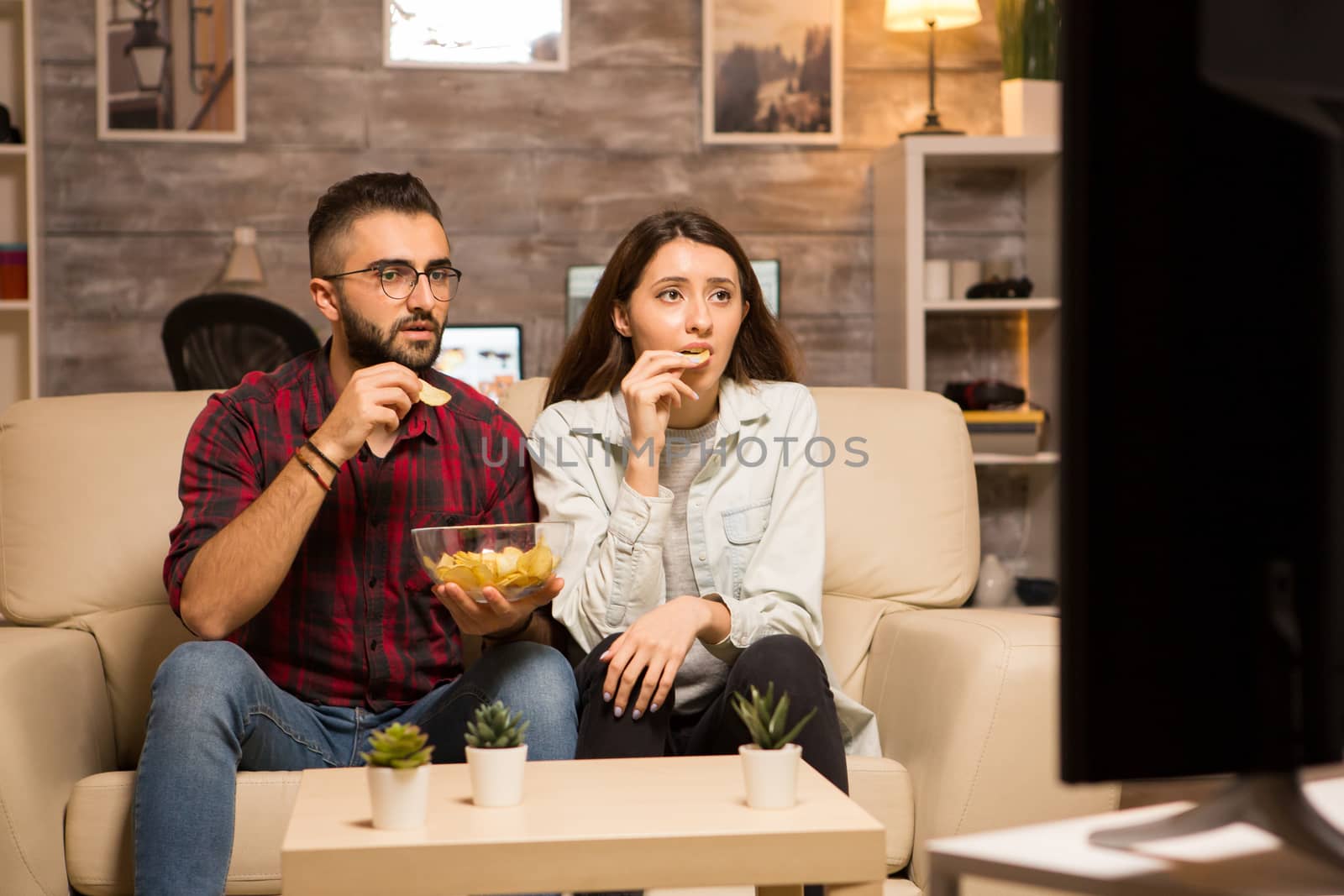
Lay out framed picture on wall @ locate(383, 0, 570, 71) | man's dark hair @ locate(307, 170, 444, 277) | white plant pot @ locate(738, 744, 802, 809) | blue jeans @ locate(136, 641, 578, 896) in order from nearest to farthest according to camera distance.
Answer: white plant pot @ locate(738, 744, 802, 809)
blue jeans @ locate(136, 641, 578, 896)
man's dark hair @ locate(307, 170, 444, 277)
framed picture on wall @ locate(383, 0, 570, 71)

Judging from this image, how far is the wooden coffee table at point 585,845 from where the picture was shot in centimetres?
116

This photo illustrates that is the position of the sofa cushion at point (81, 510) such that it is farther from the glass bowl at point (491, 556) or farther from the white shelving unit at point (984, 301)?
the white shelving unit at point (984, 301)

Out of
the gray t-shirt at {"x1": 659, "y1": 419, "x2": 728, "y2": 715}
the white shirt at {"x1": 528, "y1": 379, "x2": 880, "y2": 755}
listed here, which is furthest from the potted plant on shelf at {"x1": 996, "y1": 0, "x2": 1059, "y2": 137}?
the gray t-shirt at {"x1": 659, "y1": 419, "x2": 728, "y2": 715}

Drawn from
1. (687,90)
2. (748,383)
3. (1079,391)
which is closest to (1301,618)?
(1079,391)

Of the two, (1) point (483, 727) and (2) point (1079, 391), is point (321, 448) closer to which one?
(1) point (483, 727)

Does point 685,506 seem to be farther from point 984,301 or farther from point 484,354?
point 984,301

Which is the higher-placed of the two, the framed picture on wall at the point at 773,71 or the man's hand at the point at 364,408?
the framed picture on wall at the point at 773,71

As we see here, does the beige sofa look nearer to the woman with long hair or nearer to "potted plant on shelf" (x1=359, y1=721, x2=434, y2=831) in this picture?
the woman with long hair

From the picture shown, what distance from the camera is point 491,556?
5.33 ft

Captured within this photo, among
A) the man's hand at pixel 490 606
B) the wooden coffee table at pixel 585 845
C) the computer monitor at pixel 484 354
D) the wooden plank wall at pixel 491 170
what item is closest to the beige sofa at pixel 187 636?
the man's hand at pixel 490 606

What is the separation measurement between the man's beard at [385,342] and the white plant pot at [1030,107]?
2.43m

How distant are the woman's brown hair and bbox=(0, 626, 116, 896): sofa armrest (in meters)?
0.86

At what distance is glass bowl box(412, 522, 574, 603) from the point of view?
1.62 metres

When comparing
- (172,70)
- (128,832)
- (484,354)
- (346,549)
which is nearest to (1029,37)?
(484,354)
